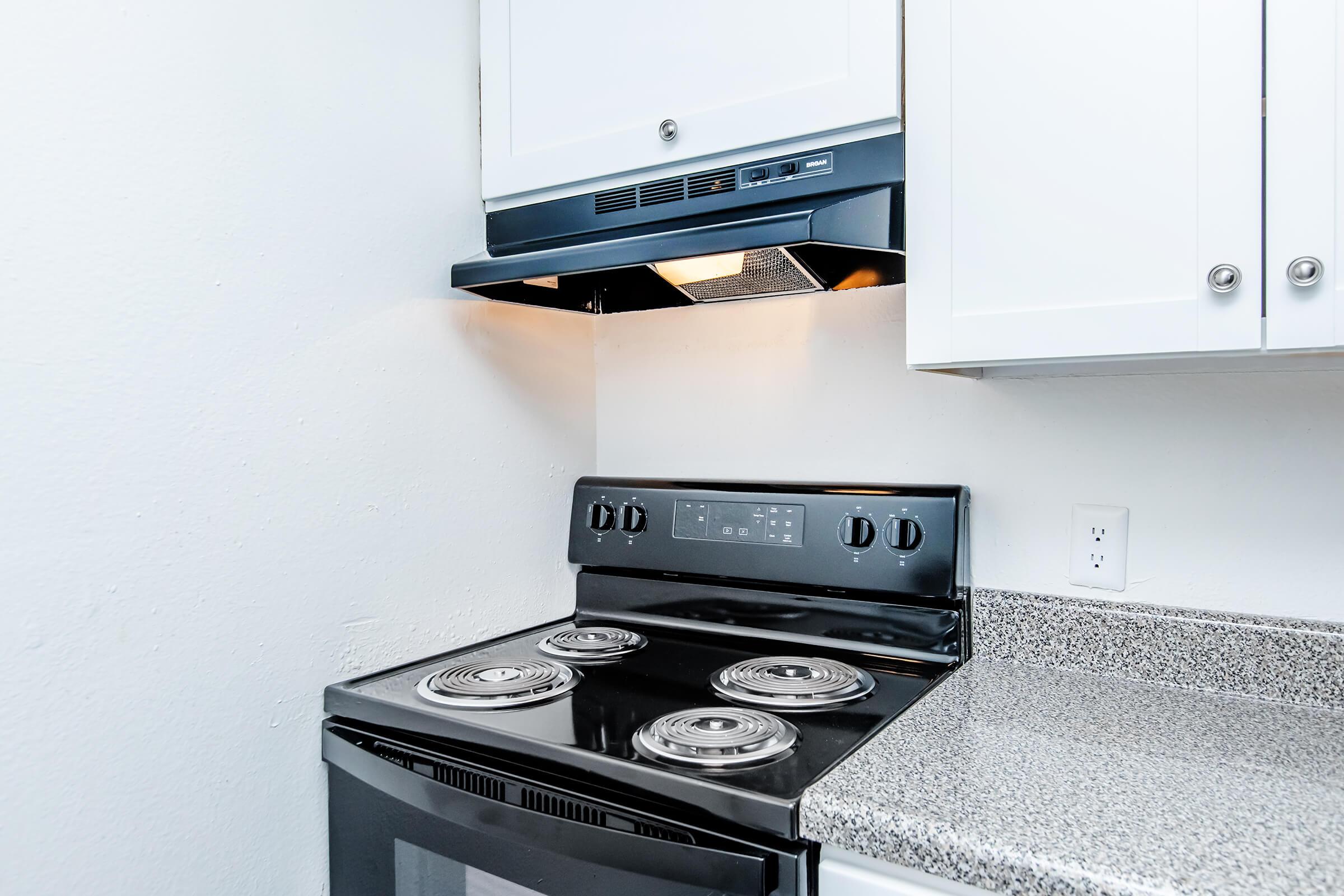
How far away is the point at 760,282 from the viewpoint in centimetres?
132

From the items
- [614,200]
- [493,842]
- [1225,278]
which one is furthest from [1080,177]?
[493,842]

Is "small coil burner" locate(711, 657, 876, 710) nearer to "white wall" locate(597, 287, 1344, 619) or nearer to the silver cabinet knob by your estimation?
"white wall" locate(597, 287, 1344, 619)

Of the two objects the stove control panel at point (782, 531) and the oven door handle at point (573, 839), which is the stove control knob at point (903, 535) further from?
the oven door handle at point (573, 839)

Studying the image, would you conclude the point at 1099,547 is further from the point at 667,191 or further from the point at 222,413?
the point at 222,413

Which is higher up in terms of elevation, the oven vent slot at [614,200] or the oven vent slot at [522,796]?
the oven vent slot at [614,200]

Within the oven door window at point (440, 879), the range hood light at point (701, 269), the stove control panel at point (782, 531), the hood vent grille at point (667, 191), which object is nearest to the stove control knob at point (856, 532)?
the stove control panel at point (782, 531)

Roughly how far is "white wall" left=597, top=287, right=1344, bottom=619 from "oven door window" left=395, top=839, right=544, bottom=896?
79 cm

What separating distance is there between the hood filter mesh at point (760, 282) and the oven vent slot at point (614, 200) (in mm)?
192

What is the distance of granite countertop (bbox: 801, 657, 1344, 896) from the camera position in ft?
2.03

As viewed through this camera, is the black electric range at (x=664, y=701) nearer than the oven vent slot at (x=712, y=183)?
Yes

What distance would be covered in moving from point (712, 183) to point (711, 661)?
698 mm

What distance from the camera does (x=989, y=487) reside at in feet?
4.08

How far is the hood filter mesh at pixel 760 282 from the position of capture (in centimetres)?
120

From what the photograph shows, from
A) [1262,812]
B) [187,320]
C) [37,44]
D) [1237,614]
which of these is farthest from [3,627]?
[1237,614]
